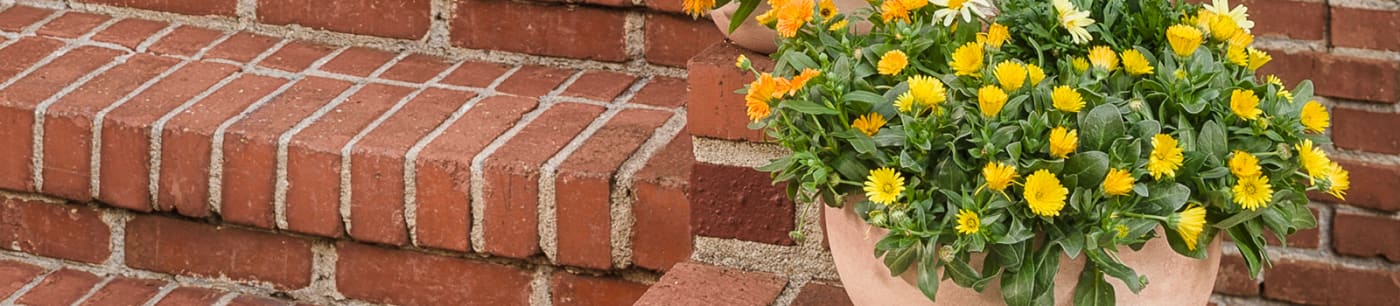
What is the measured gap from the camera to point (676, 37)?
6.24ft

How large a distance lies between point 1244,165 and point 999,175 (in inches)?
6.2

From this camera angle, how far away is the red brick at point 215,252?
183 cm

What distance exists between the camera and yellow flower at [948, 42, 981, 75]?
1142mm

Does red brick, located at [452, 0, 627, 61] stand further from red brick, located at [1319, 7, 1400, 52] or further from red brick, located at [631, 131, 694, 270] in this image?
red brick, located at [1319, 7, 1400, 52]

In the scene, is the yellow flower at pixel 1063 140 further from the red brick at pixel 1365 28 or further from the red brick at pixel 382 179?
the red brick at pixel 382 179

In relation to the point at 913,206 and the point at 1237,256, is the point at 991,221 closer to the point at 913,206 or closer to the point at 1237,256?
the point at 913,206

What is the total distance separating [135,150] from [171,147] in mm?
46

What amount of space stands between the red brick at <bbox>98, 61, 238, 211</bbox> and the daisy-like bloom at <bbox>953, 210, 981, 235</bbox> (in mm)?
1011

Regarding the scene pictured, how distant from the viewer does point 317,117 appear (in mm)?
1810

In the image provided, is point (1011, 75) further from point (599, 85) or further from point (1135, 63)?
point (599, 85)

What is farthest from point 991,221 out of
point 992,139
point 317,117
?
point 317,117

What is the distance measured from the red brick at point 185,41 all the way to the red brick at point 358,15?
2.9 inches

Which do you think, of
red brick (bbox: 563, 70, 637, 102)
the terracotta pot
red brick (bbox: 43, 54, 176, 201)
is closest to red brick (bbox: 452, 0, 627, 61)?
red brick (bbox: 563, 70, 637, 102)

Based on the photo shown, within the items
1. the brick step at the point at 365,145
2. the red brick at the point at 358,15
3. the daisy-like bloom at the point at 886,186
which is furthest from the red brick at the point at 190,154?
the daisy-like bloom at the point at 886,186
